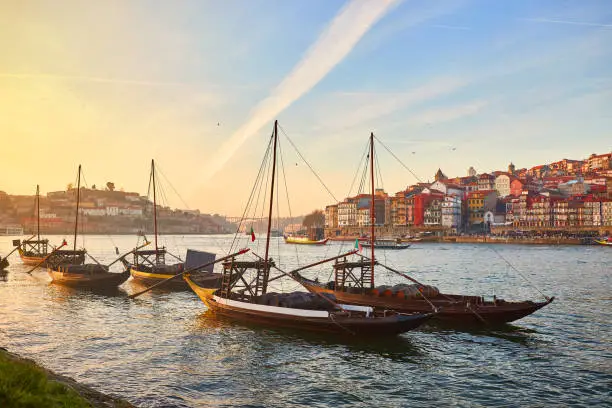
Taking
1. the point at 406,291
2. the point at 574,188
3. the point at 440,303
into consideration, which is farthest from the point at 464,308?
the point at 574,188

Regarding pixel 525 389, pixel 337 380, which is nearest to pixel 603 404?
pixel 525 389

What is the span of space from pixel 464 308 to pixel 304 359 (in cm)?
1079

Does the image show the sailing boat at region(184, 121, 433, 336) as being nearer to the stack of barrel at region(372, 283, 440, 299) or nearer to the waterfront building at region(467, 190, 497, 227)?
the stack of barrel at region(372, 283, 440, 299)

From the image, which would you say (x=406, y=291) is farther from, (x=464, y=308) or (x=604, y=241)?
(x=604, y=241)

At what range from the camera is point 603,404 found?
16.4m

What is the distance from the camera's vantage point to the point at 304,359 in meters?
21.5

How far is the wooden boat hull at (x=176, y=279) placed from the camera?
40.2m

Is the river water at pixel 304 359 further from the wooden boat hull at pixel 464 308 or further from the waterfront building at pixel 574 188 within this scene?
the waterfront building at pixel 574 188

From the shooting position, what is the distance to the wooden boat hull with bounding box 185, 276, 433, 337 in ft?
76.9

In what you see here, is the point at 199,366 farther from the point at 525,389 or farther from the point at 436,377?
the point at 525,389

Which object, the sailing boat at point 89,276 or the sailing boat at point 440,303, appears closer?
the sailing boat at point 440,303

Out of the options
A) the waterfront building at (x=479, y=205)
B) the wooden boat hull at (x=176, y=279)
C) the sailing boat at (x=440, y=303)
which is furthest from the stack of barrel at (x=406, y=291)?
the waterfront building at (x=479, y=205)

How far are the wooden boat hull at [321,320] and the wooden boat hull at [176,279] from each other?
1173cm

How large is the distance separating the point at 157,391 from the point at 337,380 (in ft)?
21.6
